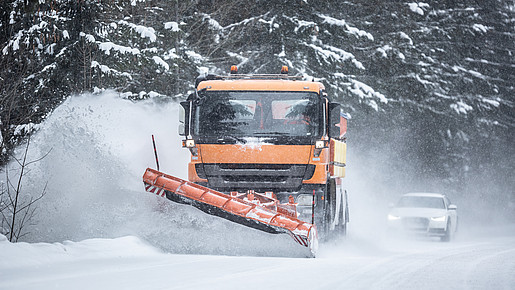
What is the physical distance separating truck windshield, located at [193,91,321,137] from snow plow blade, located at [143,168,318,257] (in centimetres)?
108

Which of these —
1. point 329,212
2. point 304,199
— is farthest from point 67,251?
point 329,212

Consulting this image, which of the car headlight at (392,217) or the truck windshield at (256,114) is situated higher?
the truck windshield at (256,114)

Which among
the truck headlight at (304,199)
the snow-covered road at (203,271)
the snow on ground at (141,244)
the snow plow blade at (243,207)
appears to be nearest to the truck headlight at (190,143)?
the snow plow blade at (243,207)

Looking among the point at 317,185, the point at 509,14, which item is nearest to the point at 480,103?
the point at 509,14

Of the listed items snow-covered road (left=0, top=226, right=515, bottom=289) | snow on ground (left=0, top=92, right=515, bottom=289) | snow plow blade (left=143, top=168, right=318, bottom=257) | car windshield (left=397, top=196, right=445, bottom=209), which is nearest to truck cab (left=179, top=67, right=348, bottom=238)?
snow plow blade (left=143, top=168, right=318, bottom=257)

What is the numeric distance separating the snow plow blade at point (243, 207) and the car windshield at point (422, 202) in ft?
33.7

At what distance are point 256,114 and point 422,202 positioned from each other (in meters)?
10.4

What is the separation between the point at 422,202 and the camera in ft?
72.4

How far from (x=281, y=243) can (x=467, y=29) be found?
93.6 feet

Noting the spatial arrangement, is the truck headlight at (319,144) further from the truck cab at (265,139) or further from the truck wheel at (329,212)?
the truck wheel at (329,212)

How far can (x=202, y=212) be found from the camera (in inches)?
461

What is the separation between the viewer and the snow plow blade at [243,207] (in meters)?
10.9

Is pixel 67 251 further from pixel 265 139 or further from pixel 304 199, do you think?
pixel 304 199

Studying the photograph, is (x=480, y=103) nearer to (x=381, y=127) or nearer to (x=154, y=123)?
(x=381, y=127)
